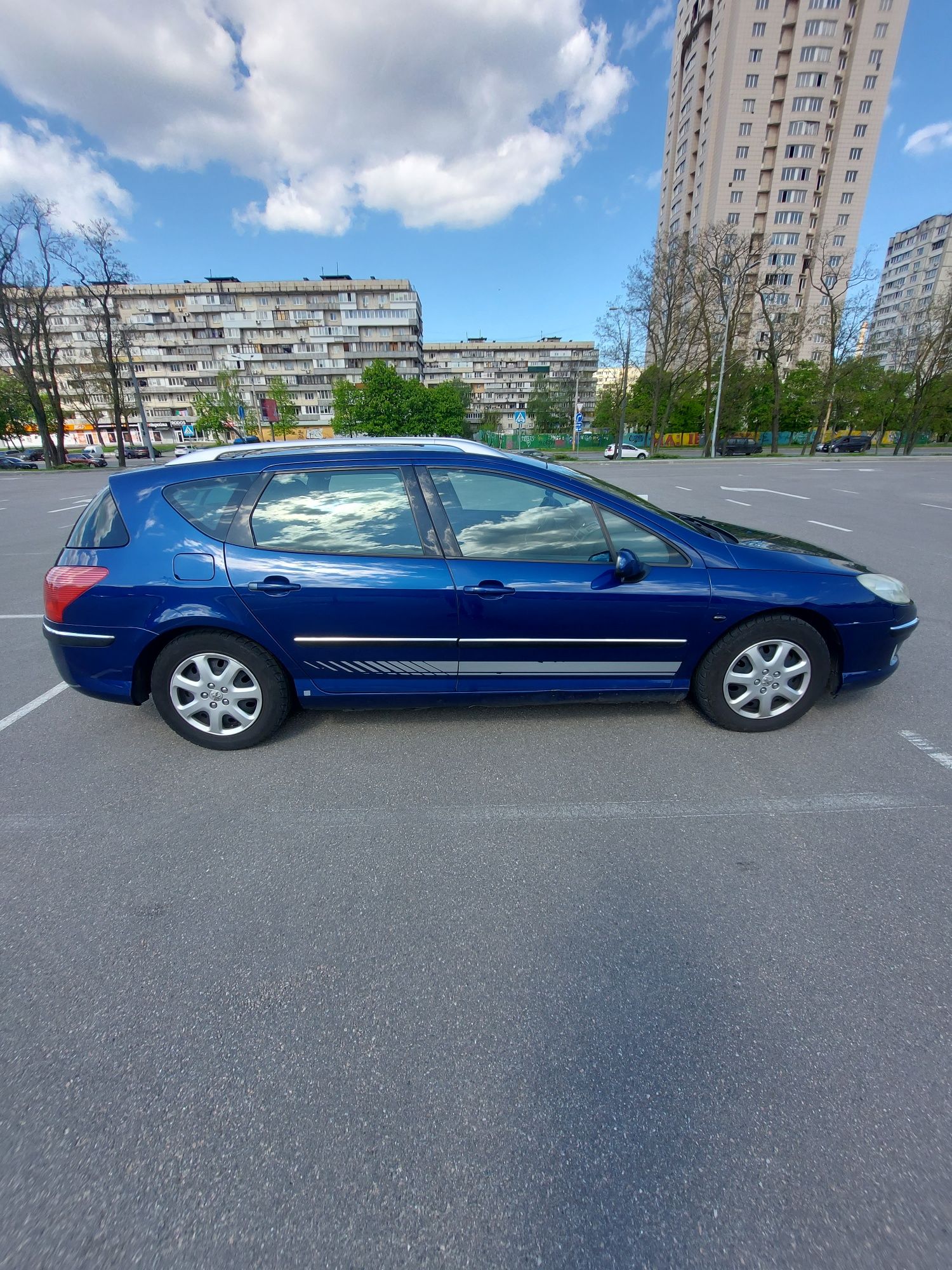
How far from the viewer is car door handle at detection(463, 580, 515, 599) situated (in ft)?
9.16

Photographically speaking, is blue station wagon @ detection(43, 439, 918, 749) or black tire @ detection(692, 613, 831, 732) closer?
blue station wagon @ detection(43, 439, 918, 749)

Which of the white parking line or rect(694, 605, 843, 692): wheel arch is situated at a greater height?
rect(694, 605, 843, 692): wheel arch

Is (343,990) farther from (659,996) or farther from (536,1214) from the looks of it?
(659,996)

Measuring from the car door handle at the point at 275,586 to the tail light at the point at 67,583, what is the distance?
2.60 ft

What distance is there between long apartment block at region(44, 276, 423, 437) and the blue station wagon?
81056mm

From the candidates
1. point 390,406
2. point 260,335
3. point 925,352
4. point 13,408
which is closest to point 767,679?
point 925,352

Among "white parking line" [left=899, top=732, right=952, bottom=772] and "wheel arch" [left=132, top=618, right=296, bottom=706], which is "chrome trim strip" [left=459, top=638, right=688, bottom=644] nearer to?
"wheel arch" [left=132, top=618, right=296, bottom=706]

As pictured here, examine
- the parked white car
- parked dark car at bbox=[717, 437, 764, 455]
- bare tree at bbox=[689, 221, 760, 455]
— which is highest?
bare tree at bbox=[689, 221, 760, 455]

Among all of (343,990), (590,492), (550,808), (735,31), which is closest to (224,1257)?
(343,990)

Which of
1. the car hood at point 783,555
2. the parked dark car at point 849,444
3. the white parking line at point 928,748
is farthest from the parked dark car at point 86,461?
the parked dark car at point 849,444

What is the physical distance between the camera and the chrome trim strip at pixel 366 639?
2861 millimetres

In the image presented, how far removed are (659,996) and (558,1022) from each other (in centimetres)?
34

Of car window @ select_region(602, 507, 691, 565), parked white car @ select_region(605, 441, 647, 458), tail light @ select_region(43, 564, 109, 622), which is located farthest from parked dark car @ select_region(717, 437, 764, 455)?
tail light @ select_region(43, 564, 109, 622)

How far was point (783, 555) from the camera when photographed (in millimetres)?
3121
